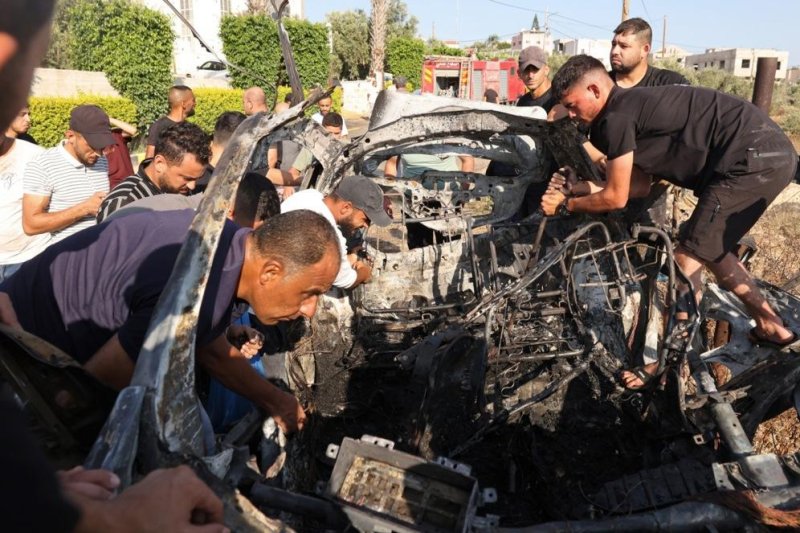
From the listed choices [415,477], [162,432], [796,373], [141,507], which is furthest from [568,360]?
[141,507]

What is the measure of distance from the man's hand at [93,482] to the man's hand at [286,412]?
112 cm

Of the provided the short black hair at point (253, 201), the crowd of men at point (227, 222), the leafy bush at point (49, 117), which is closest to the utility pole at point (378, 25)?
the leafy bush at point (49, 117)

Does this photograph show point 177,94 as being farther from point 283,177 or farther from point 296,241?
point 296,241

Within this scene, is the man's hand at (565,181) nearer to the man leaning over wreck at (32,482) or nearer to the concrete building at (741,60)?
the man leaning over wreck at (32,482)

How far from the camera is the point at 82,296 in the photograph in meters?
2.09

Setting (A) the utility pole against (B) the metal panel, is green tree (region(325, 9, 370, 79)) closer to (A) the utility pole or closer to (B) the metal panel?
(A) the utility pole

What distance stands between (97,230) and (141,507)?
4.56 ft

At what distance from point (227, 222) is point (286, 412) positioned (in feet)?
2.73

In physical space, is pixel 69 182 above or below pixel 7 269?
above

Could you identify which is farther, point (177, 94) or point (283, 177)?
point (177, 94)

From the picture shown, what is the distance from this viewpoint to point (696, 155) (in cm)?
354

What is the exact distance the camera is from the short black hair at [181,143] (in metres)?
3.54

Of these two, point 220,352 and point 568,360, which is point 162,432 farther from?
point 568,360

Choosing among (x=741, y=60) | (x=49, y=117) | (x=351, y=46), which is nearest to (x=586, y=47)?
(x=741, y=60)
